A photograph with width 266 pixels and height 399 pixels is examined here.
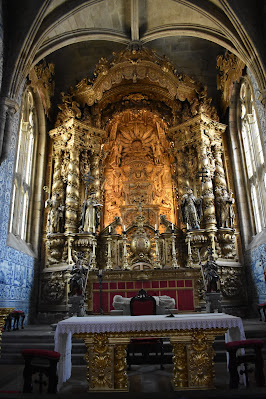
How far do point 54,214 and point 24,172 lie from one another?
2.22 metres

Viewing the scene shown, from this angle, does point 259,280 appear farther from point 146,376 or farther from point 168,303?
point 146,376

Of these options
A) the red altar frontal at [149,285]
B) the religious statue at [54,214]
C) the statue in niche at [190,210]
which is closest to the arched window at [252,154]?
the statue in niche at [190,210]

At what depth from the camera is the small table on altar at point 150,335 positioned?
4.94m

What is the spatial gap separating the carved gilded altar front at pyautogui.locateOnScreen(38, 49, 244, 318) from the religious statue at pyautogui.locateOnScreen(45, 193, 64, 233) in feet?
0.14

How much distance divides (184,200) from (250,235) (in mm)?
3209

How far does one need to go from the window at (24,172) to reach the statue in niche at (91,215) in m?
2.60

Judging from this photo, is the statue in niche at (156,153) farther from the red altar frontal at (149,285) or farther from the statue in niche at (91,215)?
the red altar frontal at (149,285)

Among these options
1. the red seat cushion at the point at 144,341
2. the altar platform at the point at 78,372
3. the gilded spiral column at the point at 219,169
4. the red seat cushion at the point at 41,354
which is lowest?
the altar platform at the point at 78,372

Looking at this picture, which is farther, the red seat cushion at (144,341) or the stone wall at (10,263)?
the stone wall at (10,263)

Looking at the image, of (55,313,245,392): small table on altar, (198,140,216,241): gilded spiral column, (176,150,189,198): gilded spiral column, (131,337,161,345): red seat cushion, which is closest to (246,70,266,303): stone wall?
(198,140,216,241): gilded spiral column

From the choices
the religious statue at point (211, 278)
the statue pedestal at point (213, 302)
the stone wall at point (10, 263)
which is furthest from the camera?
the religious statue at point (211, 278)

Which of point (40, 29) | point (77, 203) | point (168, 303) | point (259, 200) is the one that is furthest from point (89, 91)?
point (168, 303)

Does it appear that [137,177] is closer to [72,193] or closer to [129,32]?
[72,193]

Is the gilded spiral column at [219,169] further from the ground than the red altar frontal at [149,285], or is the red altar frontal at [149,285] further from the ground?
the gilded spiral column at [219,169]
